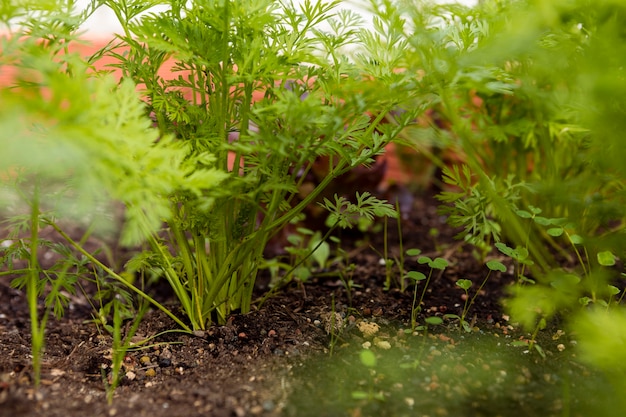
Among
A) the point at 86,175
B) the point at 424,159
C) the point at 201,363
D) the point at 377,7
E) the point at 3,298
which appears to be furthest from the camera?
the point at 424,159

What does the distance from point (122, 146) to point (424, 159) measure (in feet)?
5.54

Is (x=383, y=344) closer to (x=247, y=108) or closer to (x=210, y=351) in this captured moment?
(x=210, y=351)

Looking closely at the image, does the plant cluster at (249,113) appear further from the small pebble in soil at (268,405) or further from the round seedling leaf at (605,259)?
the small pebble in soil at (268,405)

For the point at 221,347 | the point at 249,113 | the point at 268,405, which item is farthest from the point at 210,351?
the point at 249,113

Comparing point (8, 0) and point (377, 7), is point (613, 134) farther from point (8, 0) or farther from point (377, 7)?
point (8, 0)

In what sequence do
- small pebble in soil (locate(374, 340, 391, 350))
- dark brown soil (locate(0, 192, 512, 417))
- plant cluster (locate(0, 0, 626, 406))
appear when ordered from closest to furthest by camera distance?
plant cluster (locate(0, 0, 626, 406))
dark brown soil (locate(0, 192, 512, 417))
small pebble in soil (locate(374, 340, 391, 350))

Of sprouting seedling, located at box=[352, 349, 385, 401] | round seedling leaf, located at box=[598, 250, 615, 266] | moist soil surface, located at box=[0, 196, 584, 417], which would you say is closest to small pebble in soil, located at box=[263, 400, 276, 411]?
moist soil surface, located at box=[0, 196, 584, 417]

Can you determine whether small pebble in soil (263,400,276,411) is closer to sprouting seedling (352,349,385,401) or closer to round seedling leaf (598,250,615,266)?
sprouting seedling (352,349,385,401)

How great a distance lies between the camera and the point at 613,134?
3.18 ft

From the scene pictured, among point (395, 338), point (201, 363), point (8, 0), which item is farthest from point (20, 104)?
point (395, 338)

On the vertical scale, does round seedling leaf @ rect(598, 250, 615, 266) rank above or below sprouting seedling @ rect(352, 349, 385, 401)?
above

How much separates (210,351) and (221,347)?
0.08 ft

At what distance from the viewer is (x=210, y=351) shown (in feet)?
3.81

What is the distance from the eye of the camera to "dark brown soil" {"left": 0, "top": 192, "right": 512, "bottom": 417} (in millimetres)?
934
